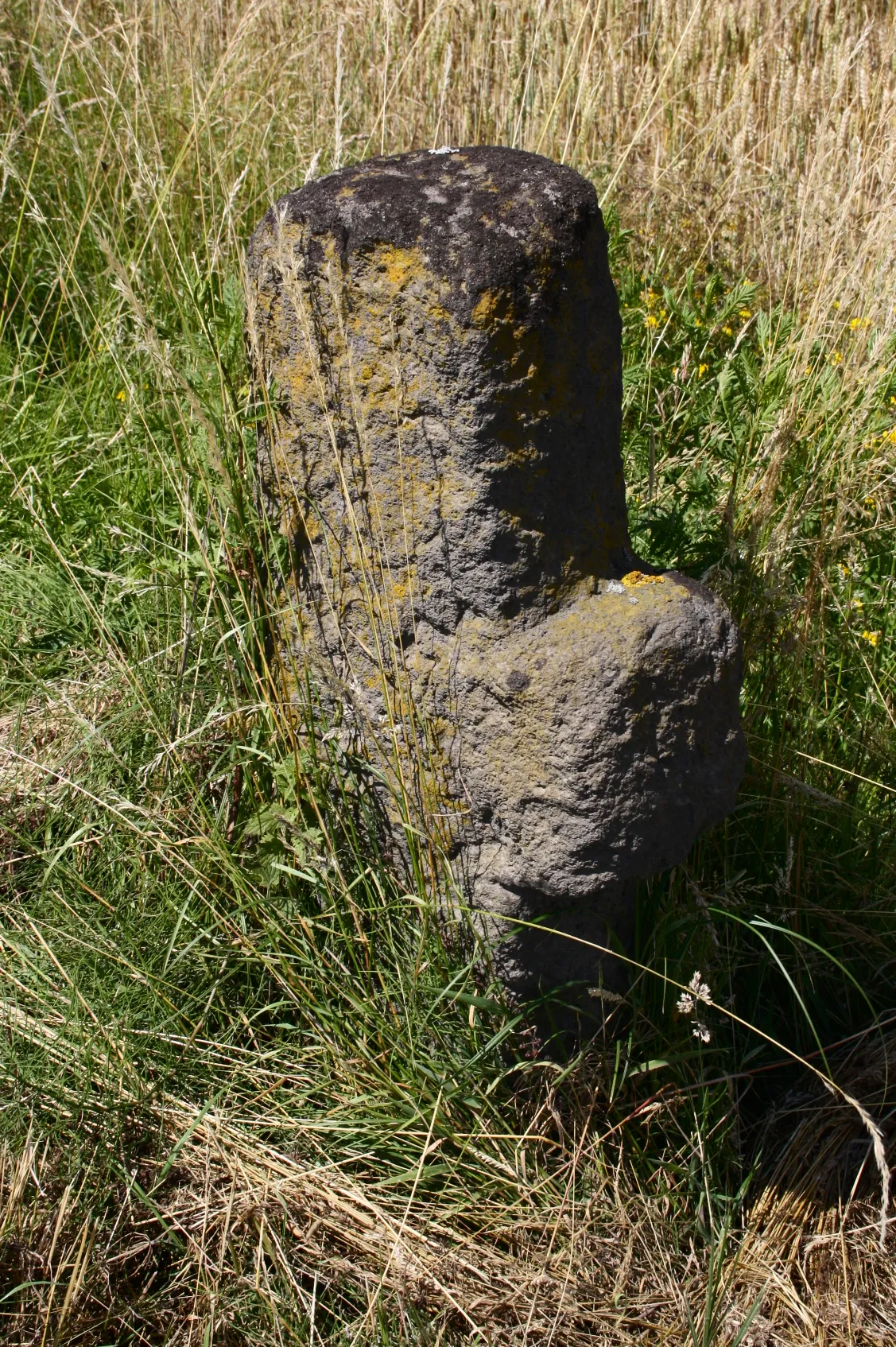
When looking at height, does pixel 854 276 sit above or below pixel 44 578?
above

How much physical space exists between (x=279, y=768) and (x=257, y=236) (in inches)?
34.6

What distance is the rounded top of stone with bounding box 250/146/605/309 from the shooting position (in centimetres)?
154

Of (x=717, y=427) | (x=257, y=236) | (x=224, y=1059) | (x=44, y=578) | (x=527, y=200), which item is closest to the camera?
(x=527, y=200)

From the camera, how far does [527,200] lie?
5.17ft

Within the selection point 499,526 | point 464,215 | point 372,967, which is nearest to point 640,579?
point 499,526

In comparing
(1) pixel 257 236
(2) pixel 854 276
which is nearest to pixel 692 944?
(1) pixel 257 236

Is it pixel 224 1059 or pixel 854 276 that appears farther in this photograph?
pixel 854 276

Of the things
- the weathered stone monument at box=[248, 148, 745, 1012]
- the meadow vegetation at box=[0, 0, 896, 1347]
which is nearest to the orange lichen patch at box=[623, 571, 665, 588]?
the weathered stone monument at box=[248, 148, 745, 1012]

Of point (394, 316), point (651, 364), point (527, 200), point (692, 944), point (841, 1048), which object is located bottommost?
point (841, 1048)

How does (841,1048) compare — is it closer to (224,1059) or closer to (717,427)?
(224,1059)

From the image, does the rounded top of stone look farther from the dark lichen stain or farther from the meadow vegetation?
the meadow vegetation

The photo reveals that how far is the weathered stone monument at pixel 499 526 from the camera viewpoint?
62.2 inches

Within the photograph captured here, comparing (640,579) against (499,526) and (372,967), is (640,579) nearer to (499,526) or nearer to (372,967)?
(499,526)

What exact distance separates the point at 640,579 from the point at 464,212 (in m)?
0.60
